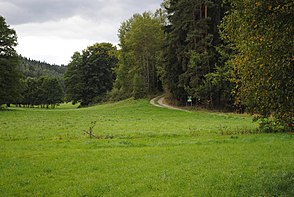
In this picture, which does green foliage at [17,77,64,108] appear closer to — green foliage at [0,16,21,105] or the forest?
the forest

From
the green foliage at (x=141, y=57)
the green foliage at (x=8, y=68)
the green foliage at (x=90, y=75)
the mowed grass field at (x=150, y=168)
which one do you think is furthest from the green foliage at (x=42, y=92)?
the mowed grass field at (x=150, y=168)

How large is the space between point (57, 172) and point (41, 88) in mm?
90770

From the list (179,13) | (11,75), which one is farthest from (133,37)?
(11,75)

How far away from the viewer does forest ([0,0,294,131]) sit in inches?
332

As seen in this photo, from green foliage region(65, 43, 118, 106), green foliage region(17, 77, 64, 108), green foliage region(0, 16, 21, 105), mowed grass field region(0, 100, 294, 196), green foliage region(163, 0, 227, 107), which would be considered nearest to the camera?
mowed grass field region(0, 100, 294, 196)

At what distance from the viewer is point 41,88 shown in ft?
317

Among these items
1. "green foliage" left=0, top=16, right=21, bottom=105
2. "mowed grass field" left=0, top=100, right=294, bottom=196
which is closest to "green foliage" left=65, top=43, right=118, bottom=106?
"green foliage" left=0, top=16, right=21, bottom=105

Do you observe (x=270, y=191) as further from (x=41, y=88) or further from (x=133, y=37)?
(x=41, y=88)

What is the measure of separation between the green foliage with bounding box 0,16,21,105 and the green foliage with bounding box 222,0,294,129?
50.3 meters

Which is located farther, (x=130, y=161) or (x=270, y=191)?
(x=130, y=161)

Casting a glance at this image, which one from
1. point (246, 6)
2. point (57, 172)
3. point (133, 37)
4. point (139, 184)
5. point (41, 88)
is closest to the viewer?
point (246, 6)

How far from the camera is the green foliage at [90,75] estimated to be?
87.4 m

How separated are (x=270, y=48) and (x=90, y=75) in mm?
82428

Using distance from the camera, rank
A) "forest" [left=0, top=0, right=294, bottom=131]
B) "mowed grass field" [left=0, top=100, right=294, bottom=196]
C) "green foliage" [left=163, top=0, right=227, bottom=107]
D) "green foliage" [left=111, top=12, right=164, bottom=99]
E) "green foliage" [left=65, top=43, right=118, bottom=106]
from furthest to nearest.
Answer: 1. "green foliage" [left=65, top=43, right=118, bottom=106]
2. "green foliage" [left=111, top=12, right=164, bottom=99]
3. "green foliage" [left=163, top=0, right=227, bottom=107]
4. "mowed grass field" [left=0, top=100, right=294, bottom=196]
5. "forest" [left=0, top=0, right=294, bottom=131]
